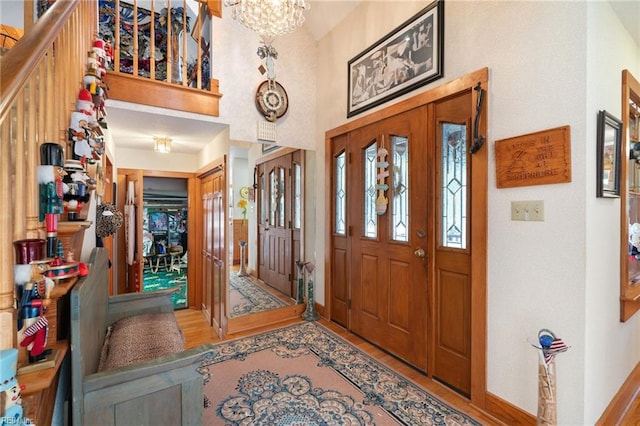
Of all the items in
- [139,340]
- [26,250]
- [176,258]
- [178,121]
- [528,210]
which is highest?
[178,121]

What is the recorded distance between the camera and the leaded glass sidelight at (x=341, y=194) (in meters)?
3.19

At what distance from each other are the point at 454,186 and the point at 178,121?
258cm

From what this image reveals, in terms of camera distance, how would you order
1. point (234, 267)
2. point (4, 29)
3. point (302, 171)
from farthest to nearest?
point (302, 171) → point (234, 267) → point (4, 29)

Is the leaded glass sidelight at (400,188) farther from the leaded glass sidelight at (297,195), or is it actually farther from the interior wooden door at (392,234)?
the leaded glass sidelight at (297,195)

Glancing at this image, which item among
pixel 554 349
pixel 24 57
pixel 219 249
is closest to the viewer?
pixel 24 57

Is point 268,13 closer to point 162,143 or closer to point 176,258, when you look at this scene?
point 162,143

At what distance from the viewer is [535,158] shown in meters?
1.65

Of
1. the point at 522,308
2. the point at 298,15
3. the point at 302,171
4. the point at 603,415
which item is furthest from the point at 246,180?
the point at 603,415

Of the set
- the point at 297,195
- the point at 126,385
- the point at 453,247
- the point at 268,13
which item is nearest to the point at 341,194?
the point at 297,195

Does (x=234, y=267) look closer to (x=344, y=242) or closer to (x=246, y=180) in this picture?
(x=246, y=180)

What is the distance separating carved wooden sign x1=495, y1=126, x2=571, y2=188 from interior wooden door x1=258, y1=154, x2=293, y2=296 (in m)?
2.32

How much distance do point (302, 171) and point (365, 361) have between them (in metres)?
2.18

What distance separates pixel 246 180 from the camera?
3.24 meters

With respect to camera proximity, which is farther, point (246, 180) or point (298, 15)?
point (246, 180)
